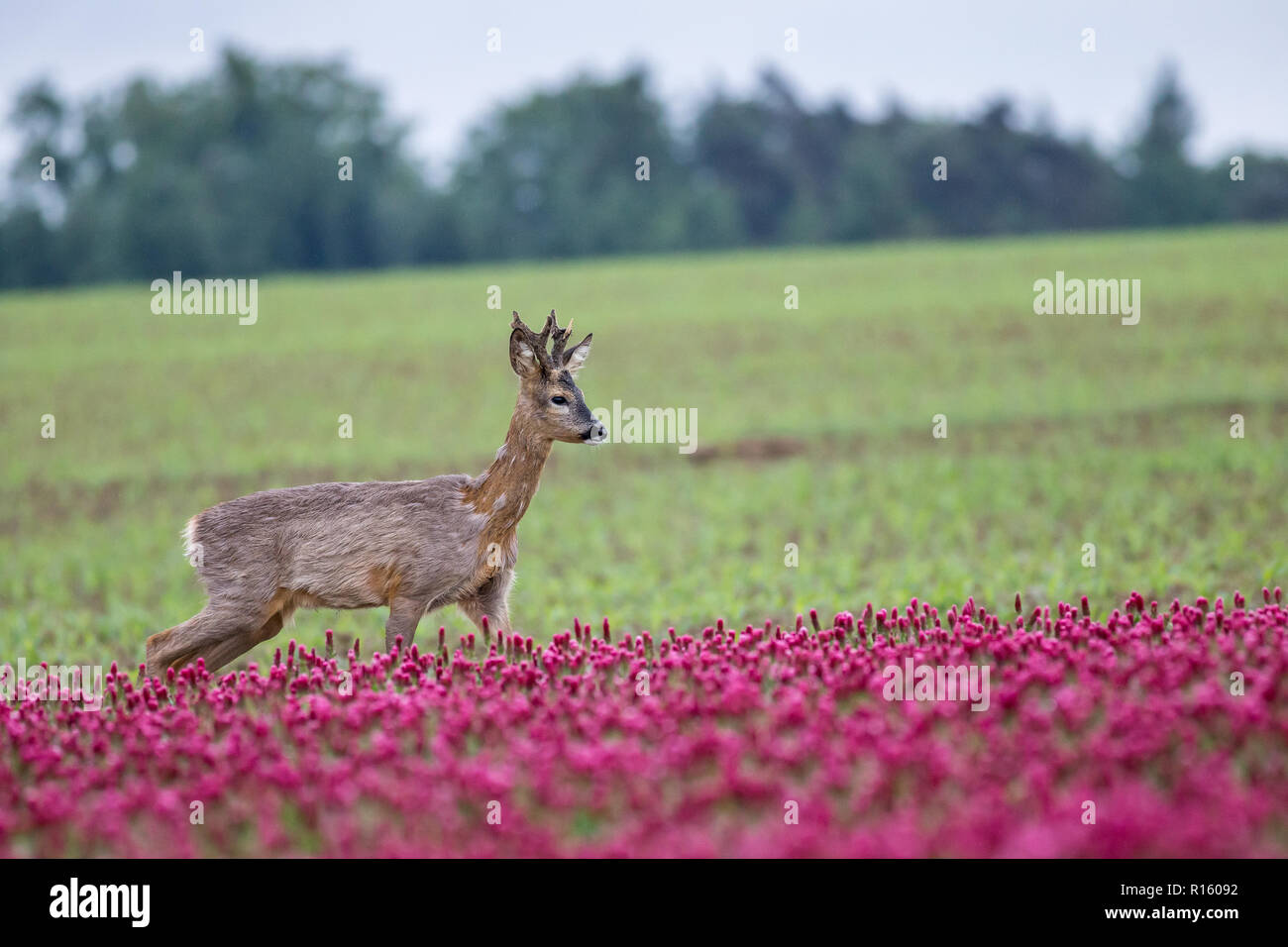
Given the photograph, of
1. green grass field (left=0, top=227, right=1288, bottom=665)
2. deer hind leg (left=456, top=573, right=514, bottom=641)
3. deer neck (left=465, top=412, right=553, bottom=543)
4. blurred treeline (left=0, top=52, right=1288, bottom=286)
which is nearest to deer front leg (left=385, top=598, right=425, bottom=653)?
deer hind leg (left=456, top=573, right=514, bottom=641)

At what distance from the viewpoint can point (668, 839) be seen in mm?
4746

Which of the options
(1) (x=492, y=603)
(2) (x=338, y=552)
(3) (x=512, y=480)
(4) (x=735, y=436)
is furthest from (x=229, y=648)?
(4) (x=735, y=436)

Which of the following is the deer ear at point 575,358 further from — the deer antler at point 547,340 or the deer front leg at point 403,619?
the deer front leg at point 403,619

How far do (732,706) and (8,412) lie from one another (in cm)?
2875

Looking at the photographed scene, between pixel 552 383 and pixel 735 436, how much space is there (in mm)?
16748

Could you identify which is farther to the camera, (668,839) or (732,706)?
(732,706)

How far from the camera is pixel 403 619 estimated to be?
25.6ft

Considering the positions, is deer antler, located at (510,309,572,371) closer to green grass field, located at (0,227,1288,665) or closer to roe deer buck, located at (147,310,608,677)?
roe deer buck, located at (147,310,608,677)

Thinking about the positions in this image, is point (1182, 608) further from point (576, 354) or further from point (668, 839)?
point (668, 839)

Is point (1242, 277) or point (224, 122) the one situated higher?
point (224, 122)

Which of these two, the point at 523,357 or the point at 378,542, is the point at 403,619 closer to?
the point at 378,542

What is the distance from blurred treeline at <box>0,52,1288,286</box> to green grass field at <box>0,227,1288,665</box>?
76.3ft

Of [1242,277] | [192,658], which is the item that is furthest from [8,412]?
[1242,277]

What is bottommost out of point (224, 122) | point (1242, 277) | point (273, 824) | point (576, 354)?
point (273, 824)
